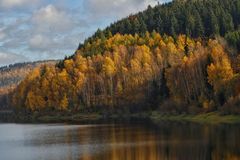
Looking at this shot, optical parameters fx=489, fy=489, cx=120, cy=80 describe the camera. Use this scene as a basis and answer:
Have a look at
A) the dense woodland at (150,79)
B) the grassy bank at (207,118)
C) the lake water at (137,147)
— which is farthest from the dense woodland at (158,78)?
the lake water at (137,147)

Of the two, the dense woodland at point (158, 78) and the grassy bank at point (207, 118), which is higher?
the dense woodland at point (158, 78)

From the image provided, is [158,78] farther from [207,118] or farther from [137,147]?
[137,147]

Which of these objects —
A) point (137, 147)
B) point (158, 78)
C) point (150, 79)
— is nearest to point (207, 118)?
point (137, 147)

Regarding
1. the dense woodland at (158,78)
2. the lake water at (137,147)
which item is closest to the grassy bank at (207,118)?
the dense woodland at (158,78)

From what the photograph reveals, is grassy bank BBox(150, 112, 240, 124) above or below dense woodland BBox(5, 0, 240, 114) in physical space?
below

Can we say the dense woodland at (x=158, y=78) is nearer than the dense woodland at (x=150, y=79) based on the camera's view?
Yes

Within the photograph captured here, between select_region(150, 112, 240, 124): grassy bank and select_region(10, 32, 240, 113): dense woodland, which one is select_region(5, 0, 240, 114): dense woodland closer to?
select_region(10, 32, 240, 113): dense woodland

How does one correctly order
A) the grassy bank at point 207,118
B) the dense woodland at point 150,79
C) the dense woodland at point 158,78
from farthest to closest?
the dense woodland at point 150,79 → the dense woodland at point 158,78 → the grassy bank at point 207,118

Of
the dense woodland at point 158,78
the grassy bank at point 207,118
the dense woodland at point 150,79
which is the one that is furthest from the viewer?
the dense woodland at point 150,79

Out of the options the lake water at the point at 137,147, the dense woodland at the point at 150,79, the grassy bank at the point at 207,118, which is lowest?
the lake water at the point at 137,147

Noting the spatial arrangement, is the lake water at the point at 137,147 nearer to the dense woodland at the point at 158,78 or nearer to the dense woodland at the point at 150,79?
the dense woodland at the point at 158,78

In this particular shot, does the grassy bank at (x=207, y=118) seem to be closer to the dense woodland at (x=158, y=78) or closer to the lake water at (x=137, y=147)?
the dense woodland at (x=158, y=78)

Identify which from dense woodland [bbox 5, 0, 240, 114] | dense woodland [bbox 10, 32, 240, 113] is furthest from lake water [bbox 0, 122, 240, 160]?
dense woodland [bbox 10, 32, 240, 113]

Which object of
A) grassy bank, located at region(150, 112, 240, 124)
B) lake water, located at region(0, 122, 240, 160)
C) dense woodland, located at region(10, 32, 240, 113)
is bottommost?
lake water, located at region(0, 122, 240, 160)
